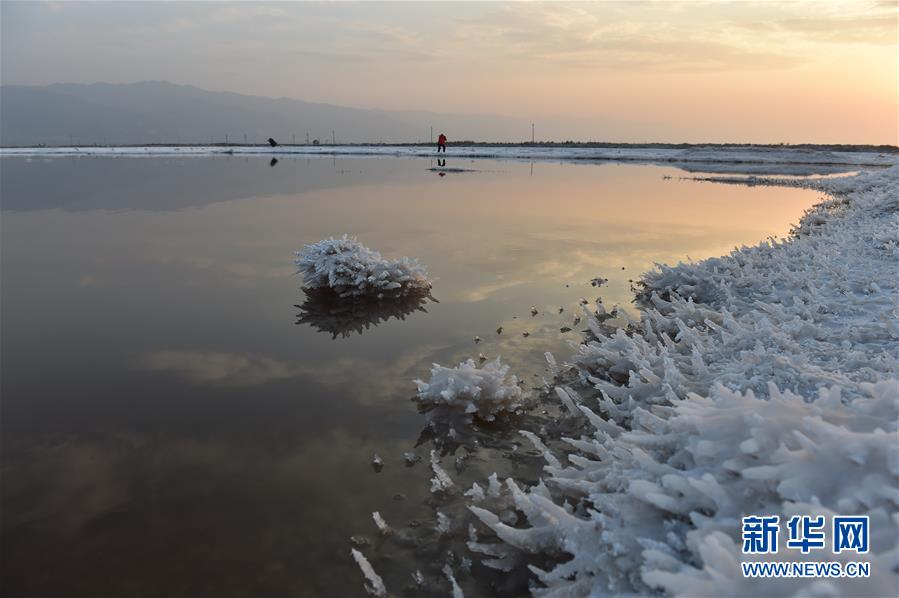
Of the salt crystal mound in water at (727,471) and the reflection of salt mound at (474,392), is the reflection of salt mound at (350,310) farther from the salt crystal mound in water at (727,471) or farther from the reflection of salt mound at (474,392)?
the salt crystal mound in water at (727,471)

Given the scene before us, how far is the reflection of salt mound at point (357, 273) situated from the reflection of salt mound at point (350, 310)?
0.13 metres

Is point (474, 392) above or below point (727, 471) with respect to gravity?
below

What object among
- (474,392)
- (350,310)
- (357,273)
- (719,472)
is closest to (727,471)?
(719,472)

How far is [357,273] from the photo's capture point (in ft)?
28.8

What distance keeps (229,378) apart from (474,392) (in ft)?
8.49

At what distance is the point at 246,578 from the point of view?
10.4ft

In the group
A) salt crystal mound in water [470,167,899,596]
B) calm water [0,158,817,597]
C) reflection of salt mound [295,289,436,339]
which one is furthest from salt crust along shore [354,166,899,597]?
reflection of salt mound [295,289,436,339]

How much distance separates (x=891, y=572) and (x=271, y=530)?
10.3ft

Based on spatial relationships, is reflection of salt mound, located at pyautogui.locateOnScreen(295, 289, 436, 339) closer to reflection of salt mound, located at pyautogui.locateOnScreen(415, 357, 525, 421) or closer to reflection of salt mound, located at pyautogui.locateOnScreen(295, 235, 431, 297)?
reflection of salt mound, located at pyautogui.locateOnScreen(295, 235, 431, 297)

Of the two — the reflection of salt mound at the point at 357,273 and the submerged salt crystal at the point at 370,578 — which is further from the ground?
the reflection of salt mound at the point at 357,273

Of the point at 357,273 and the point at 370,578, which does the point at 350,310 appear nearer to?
the point at 357,273

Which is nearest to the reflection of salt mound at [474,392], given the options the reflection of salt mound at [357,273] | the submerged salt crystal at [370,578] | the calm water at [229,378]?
the calm water at [229,378]

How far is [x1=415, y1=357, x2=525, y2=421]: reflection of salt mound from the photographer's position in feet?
16.7

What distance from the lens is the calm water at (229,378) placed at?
340 cm
